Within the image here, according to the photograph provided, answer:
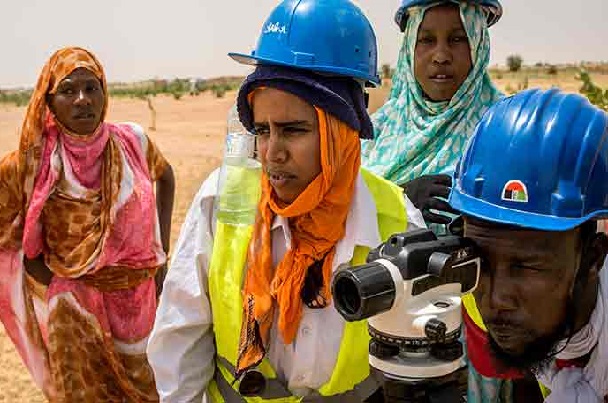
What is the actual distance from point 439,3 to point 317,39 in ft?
3.22

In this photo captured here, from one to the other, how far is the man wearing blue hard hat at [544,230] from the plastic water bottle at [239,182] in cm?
75

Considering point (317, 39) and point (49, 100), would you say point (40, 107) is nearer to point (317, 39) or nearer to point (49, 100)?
point (49, 100)

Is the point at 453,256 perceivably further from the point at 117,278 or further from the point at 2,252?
the point at 2,252

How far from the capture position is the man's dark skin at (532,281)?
5.78ft

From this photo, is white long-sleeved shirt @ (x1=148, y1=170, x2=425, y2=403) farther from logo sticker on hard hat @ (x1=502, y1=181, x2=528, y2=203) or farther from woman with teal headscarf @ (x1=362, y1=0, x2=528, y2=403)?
woman with teal headscarf @ (x1=362, y1=0, x2=528, y2=403)

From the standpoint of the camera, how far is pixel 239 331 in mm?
2219

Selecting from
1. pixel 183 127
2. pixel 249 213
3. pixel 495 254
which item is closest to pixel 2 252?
pixel 249 213

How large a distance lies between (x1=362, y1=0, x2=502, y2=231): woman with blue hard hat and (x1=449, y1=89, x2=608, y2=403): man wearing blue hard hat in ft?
3.55

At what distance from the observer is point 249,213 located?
7.73 feet

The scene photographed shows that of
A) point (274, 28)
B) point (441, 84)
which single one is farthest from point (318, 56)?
point (441, 84)

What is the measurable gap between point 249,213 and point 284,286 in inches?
10.7

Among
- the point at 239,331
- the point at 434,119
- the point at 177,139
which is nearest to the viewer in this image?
the point at 239,331

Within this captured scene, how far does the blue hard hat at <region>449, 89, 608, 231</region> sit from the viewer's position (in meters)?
1.77

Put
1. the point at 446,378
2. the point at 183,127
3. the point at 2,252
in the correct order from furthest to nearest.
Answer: the point at 183,127, the point at 2,252, the point at 446,378
